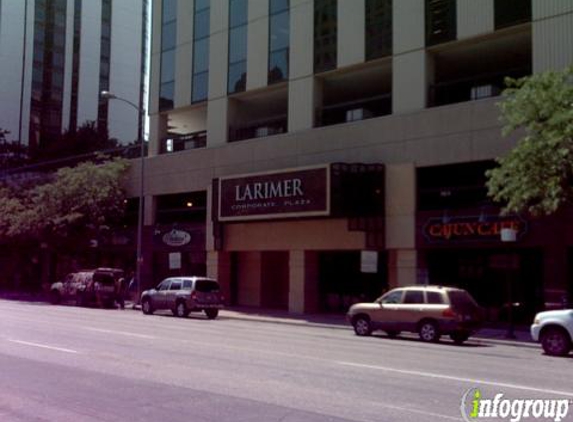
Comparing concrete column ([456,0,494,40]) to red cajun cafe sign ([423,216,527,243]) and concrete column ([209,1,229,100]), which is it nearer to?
red cajun cafe sign ([423,216,527,243])

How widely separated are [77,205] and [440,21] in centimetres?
2367

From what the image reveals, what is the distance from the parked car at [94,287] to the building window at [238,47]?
11503mm

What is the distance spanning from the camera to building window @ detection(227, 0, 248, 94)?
37594mm

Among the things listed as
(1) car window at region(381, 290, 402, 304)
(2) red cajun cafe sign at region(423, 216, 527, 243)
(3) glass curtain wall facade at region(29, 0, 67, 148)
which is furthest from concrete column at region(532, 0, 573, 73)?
Result: (3) glass curtain wall facade at region(29, 0, 67, 148)

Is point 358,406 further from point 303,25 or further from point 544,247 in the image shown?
point 303,25

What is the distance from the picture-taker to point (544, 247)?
2561cm

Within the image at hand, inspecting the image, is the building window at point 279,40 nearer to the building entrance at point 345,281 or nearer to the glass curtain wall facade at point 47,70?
the building entrance at point 345,281

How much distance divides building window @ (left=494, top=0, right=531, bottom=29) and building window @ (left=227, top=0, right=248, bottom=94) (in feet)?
46.0

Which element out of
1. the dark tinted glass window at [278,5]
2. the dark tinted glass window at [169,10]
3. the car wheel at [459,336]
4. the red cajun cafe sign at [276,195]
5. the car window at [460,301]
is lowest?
the car wheel at [459,336]

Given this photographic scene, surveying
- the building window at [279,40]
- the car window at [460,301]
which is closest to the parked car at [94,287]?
the building window at [279,40]

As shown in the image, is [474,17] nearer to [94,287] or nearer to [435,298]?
[435,298]

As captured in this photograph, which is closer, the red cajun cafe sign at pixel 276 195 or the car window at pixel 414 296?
the car window at pixel 414 296

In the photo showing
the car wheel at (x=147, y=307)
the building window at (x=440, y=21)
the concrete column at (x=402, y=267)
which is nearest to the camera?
the building window at (x=440, y=21)

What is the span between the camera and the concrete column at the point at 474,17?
2789 cm
